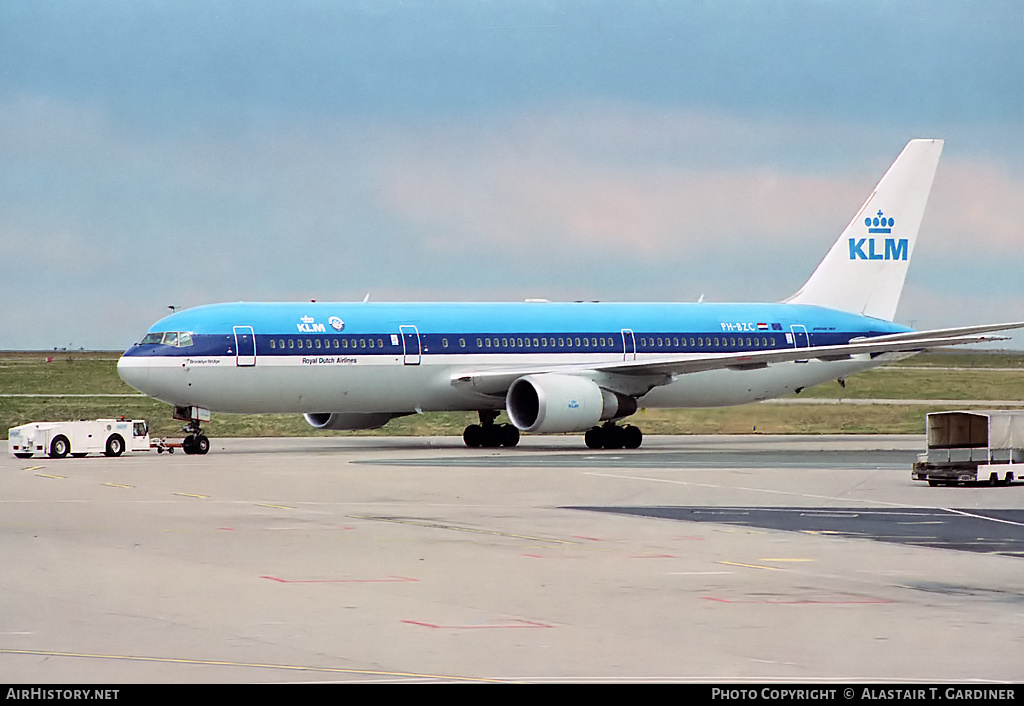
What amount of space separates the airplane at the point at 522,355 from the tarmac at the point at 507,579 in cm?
1046

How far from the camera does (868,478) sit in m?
32.2

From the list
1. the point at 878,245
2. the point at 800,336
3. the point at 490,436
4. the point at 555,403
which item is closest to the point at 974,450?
the point at 555,403

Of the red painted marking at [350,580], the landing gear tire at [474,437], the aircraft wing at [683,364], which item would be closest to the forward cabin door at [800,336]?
the aircraft wing at [683,364]

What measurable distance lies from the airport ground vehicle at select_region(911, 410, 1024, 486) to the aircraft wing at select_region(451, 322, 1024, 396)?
13.2 m

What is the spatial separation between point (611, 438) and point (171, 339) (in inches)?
A: 524

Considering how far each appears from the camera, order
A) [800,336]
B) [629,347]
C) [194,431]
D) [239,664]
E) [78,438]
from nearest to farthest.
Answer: [239,664] → [78,438] → [194,431] → [629,347] → [800,336]

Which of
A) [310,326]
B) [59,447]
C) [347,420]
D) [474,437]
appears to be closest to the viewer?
[59,447]

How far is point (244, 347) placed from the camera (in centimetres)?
4238

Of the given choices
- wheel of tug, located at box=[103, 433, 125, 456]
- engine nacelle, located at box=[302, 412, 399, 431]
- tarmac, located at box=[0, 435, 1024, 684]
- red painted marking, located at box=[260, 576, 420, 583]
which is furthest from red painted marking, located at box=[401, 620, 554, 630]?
engine nacelle, located at box=[302, 412, 399, 431]

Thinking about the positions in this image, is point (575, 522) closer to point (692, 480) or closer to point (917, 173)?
point (692, 480)

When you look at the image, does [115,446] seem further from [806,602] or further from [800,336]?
[806,602]

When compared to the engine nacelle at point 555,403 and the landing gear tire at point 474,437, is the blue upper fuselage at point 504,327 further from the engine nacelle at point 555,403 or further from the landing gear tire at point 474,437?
the landing gear tire at point 474,437

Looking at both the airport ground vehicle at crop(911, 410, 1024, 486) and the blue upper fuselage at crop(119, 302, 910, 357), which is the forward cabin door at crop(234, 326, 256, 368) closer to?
the blue upper fuselage at crop(119, 302, 910, 357)

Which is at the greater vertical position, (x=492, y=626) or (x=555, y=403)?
(x=555, y=403)
